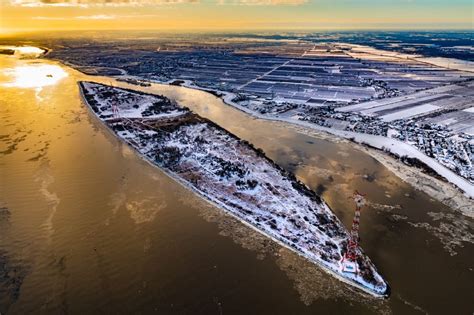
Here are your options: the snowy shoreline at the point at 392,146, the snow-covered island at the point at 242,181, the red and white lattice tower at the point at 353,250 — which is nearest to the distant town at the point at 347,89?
the snowy shoreline at the point at 392,146

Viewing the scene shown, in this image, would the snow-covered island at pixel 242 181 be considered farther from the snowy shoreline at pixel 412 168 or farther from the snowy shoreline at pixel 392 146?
the snowy shoreline at pixel 392 146

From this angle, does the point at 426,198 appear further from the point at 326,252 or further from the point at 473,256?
the point at 326,252

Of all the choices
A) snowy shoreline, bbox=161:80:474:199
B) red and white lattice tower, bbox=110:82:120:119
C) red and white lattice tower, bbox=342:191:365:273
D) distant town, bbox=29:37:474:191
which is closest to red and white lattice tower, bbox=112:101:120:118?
red and white lattice tower, bbox=110:82:120:119

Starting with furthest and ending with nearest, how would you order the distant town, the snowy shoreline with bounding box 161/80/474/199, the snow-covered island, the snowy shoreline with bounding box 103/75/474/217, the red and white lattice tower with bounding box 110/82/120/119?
the red and white lattice tower with bounding box 110/82/120/119 → the distant town → the snowy shoreline with bounding box 161/80/474/199 → the snowy shoreline with bounding box 103/75/474/217 → the snow-covered island

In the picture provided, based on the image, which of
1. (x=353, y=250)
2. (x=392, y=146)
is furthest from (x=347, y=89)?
(x=353, y=250)

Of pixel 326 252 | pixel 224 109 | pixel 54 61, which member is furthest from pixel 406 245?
pixel 54 61

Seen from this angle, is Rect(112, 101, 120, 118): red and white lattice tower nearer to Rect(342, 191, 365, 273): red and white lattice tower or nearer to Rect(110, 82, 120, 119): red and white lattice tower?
Rect(110, 82, 120, 119): red and white lattice tower

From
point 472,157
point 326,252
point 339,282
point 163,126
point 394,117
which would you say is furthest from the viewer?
point 394,117
